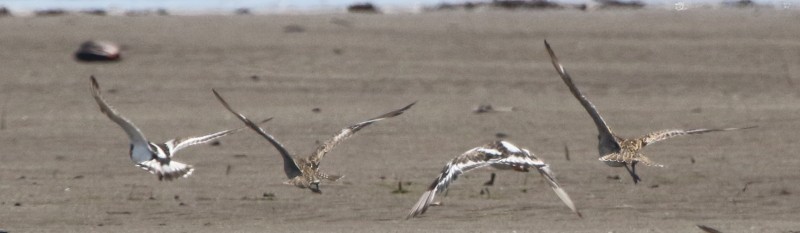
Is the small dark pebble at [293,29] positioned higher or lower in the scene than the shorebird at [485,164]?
higher

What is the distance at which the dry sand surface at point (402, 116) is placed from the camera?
10.0 metres

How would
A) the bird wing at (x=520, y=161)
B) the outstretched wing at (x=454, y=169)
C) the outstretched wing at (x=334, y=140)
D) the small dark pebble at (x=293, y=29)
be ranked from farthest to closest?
the small dark pebble at (x=293, y=29) < the outstretched wing at (x=334, y=140) < the bird wing at (x=520, y=161) < the outstretched wing at (x=454, y=169)

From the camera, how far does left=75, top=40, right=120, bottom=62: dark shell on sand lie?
16.8 m

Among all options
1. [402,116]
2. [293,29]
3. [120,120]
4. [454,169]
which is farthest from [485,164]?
[293,29]

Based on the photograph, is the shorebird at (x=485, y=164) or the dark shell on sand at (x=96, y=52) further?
the dark shell on sand at (x=96, y=52)

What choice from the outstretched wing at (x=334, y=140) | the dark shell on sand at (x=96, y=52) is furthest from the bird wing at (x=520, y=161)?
the dark shell on sand at (x=96, y=52)

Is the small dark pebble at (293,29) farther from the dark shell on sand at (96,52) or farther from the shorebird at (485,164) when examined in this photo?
the shorebird at (485,164)

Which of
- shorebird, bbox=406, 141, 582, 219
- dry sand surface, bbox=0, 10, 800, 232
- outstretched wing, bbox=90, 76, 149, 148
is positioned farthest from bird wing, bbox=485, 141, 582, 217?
outstretched wing, bbox=90, 76, 149, 148

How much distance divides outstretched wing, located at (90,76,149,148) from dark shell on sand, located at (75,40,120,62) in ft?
25.6

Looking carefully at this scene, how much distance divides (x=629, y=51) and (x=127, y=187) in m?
8.16

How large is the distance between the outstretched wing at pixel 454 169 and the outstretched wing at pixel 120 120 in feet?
4.52

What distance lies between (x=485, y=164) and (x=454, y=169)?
20cm

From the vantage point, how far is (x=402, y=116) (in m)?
14.0

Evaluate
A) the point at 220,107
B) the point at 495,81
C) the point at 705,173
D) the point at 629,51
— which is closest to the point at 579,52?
the point at 629,51
